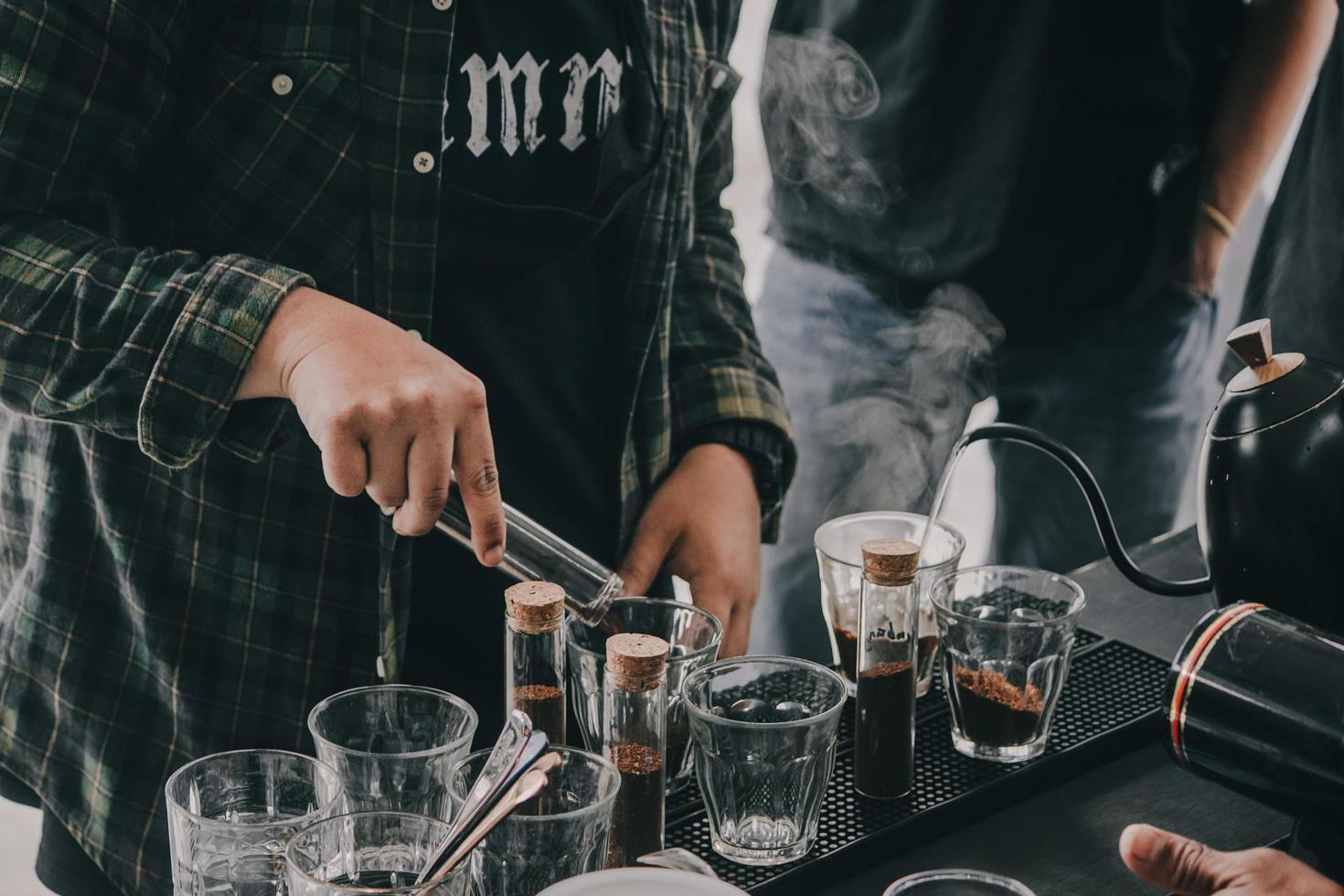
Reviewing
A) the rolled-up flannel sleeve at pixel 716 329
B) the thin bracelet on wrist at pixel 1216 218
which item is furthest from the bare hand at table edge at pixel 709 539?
the thin bracelet on wrist at pixel 1216 218

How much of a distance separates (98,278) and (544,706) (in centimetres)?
48

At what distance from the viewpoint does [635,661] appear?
2.99 feet

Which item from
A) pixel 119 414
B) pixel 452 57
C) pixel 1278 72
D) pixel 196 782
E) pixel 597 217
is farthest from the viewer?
pixel 1278 72

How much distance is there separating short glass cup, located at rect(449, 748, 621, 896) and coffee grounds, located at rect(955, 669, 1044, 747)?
415 millimetres

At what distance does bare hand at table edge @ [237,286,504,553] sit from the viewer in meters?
0.92

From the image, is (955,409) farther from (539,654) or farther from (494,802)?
(494,802)

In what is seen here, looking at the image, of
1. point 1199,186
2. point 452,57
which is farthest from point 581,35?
point 1199,186

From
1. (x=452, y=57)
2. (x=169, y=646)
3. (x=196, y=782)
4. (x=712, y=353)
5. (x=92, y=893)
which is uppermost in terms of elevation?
(x=452, y=57)

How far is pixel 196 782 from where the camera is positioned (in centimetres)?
88

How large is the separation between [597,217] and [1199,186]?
147cm

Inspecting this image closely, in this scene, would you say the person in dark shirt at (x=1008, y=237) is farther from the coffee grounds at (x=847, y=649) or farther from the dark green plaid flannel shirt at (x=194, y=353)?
the coffee grounds at (x=847, y=649)

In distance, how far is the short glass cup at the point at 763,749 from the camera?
996 mm

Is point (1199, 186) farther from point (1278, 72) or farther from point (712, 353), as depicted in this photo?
point (712, 353)

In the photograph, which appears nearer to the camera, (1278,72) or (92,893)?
(92,893)
